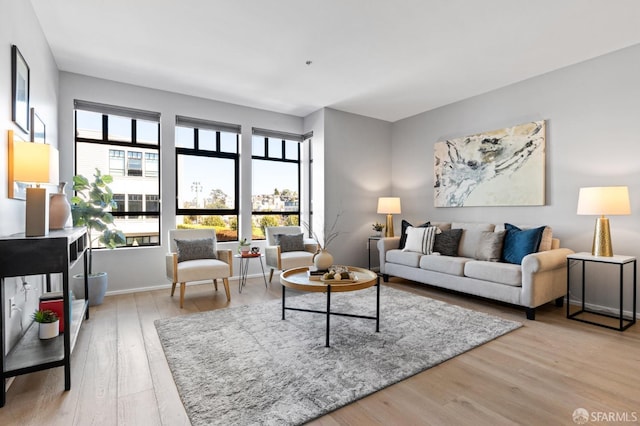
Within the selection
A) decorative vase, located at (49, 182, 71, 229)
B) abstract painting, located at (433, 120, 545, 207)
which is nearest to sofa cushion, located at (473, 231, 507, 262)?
abstract painting, located at (433, 120, 545, 207)

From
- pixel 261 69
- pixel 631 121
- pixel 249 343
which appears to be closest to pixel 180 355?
pixel 249 343

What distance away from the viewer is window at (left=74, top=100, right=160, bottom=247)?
4113 millimetres

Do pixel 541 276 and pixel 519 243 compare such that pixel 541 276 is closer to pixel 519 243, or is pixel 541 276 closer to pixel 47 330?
pixel 519 243

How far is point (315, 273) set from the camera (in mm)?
3070

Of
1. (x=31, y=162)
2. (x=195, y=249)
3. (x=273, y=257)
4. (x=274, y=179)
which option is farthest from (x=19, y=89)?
(x=274, y=179)

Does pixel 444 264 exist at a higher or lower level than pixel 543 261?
lower

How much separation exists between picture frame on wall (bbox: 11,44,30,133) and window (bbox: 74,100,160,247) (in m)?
1.67

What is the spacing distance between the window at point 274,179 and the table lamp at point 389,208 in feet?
4.86

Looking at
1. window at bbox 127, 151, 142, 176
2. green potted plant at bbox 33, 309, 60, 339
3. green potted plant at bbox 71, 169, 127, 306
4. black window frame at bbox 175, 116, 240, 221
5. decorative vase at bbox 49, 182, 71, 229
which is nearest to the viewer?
green potted plant at bbox 33, 309, 60, 339

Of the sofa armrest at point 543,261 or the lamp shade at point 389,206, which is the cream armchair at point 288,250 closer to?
the lamp shade at point 389,206

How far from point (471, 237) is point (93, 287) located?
4.63 m

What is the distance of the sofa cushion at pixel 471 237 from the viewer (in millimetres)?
4152

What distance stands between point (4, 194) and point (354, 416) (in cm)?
252

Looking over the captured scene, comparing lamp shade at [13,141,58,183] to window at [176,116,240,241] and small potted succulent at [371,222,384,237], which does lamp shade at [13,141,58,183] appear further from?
small potted succulent at [371,222,384,237]
